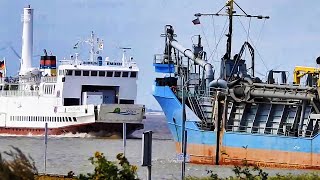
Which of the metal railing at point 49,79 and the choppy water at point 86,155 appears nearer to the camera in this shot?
the choppy water at point 86,155

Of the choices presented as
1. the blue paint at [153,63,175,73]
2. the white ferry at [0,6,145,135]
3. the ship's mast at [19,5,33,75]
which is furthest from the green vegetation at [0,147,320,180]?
the ship's mast at [19,5,33,75]

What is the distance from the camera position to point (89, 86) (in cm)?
8844

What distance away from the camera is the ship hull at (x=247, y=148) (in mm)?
47281

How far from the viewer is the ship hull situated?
4728cm

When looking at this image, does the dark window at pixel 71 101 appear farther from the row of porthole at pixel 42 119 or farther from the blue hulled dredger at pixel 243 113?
the blue hulled dredger at pixel 243 113

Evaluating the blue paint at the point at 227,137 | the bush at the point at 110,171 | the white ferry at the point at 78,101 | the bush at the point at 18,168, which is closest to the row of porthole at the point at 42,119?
the white ferry at the point at 78,101

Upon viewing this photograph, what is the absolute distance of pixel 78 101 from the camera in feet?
292

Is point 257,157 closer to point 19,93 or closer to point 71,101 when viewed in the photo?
point 71,101

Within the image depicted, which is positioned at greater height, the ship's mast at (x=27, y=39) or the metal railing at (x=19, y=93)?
the ship's mast at (x=27, y=39)

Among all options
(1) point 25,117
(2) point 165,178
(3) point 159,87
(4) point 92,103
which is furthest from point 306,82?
(1) point 25,117

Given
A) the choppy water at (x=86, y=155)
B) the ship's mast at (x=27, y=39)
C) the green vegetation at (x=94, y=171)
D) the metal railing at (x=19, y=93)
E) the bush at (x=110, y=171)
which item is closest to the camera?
the green vegetation at (x=94, y=171)

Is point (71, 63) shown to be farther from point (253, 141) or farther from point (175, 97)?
point (253, 141)

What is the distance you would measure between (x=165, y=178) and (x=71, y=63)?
49.8 meters

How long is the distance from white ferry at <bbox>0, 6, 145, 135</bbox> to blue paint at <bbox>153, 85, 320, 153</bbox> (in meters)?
25.9
